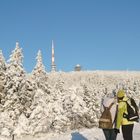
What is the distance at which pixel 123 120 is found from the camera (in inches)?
553

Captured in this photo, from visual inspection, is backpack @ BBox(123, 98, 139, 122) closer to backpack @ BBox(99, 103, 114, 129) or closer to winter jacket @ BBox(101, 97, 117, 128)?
winter jacket @ BBox(101, 97, 117, 128)

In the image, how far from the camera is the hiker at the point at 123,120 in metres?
14.0

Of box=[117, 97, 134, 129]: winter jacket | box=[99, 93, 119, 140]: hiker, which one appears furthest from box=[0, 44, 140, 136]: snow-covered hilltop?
box=[117, 97, 134, 129]: winter jacket

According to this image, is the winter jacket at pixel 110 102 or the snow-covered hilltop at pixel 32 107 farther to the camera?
the snow-covered hilltop at pixel 32 107

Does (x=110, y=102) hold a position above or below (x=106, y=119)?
above

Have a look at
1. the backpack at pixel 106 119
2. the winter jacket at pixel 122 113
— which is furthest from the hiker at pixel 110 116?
the winter jacket at pixel 122 113

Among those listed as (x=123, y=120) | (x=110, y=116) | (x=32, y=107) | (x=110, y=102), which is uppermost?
(x=32, y=107)

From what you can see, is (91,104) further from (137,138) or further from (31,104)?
(137,138)

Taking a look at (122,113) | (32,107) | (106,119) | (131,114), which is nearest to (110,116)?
(106,119)

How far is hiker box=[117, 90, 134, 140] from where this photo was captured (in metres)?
14.0

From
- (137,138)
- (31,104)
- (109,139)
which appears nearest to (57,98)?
(31,104)

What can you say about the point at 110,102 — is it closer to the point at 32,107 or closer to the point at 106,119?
the point at 106,119

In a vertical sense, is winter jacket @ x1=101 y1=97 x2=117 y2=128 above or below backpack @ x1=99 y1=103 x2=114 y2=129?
above

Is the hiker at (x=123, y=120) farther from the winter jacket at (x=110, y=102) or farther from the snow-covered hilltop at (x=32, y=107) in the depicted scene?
the snow-covered hilltop at (x=32, y=107)
